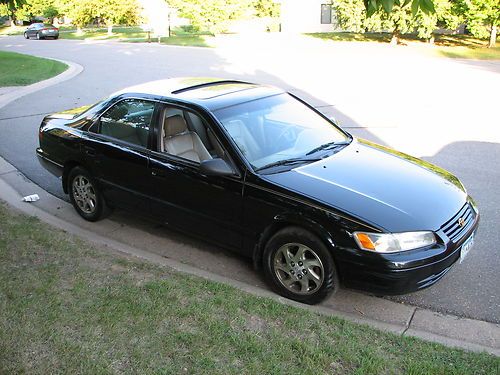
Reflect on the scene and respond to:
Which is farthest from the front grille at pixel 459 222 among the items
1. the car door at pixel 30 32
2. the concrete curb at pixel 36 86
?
the car door at pixel 30 32

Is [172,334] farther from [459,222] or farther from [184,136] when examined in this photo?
[459,222]

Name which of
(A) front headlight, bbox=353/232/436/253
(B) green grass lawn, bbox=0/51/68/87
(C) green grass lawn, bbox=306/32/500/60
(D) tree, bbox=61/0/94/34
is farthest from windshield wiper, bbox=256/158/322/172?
(D) tree, bbox=61/0/94/34

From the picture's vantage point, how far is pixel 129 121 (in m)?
5.19

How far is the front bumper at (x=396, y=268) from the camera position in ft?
11.8

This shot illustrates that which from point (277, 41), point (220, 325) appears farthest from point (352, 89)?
point (277, 41)

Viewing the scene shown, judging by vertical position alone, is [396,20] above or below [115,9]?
below

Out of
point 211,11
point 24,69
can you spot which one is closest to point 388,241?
point 24,69

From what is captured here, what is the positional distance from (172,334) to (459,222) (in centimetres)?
230

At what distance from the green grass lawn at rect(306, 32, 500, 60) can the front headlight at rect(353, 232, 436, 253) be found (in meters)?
22.5

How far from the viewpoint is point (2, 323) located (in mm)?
3447

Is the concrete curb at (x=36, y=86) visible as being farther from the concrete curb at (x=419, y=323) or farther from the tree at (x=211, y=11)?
the tree at (x=211, y=11)

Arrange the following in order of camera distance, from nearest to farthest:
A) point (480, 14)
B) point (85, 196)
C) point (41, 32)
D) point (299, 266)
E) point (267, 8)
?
1. point (299, 266)
2. point (85, 196)
3. point (480, 14)
4. point (41, 32)
5. point (267, 8)

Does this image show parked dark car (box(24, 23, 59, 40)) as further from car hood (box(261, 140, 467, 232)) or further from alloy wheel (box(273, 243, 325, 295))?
alloy wheel (box(273, 243, 325, 295))

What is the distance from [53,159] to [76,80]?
12.1 m
